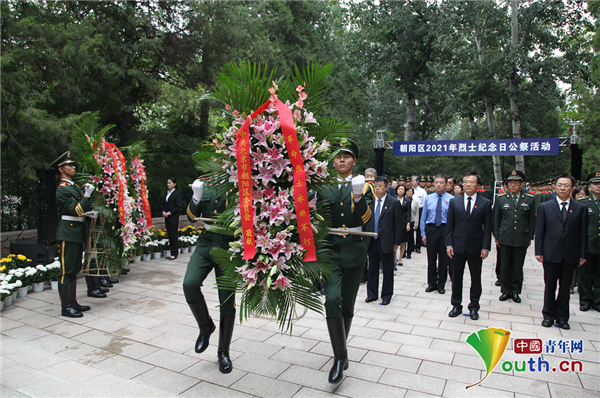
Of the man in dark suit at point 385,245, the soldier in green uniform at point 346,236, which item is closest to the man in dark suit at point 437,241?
the man in dark suit at point 385,245

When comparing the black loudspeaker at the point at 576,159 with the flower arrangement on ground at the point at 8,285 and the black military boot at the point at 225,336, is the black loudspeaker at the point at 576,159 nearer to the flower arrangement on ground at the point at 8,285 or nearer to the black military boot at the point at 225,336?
the black military boot at the point at 225,336

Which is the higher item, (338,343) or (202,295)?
(202,295)

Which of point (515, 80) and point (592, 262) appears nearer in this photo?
point (592, 262)

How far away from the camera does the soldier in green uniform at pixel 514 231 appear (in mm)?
6074

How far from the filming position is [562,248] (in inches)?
195

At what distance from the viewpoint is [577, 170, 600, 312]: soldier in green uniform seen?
19.0 feet

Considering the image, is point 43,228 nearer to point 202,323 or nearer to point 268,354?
point 202,323

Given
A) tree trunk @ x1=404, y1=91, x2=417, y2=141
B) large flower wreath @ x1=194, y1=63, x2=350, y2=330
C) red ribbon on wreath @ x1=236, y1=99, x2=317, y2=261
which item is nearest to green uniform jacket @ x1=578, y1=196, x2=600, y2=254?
large flower wreath @ x1=194, y1=63, x2=350, y2=330

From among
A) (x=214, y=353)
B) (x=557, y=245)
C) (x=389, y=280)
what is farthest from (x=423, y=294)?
(x=214, y=353)

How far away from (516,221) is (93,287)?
22.1 feet

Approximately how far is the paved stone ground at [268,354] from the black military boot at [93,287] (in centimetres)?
16

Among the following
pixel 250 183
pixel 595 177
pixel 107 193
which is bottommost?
pixel 107 193

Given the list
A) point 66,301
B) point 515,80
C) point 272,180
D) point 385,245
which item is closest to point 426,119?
point 515,80

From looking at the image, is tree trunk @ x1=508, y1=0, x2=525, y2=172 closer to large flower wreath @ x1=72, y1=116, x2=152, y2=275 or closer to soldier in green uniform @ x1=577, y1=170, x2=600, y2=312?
soldier in green uniform @ x1=577, y1=170, x2=600, y2=312
